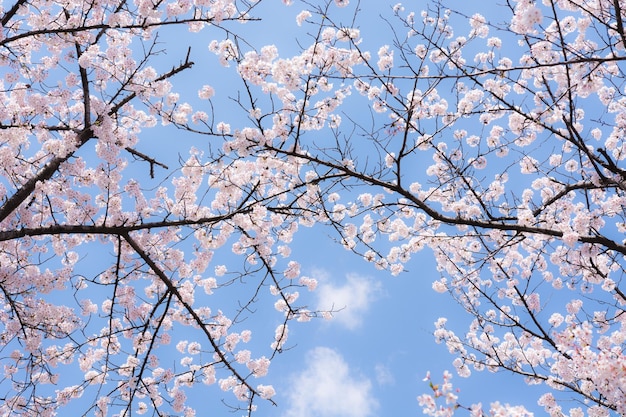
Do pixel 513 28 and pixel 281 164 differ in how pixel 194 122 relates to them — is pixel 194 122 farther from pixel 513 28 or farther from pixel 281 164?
pixel 513 28

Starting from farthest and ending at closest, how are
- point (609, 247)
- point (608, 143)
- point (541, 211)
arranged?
point (608, 143) → point (541, 211) → point (609, 247)

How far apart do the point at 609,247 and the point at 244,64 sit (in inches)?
176

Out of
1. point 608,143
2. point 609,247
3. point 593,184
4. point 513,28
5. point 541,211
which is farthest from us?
point 608,143

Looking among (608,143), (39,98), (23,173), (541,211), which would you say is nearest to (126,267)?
(23,173)

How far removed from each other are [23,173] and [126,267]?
234 cm

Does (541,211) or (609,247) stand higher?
(541,211)

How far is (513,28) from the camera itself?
16.5ft

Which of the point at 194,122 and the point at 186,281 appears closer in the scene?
the point at 194,122

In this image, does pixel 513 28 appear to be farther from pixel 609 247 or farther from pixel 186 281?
pixel 186 281

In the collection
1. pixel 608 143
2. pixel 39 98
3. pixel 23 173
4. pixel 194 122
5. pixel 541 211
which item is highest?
pixel 608 143

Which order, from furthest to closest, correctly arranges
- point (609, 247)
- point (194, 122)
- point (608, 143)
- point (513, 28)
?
point (608, 143) → point (194, 122) → point (513, 28) → point (609, 247)

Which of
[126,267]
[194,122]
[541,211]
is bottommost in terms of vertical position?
[126,267]

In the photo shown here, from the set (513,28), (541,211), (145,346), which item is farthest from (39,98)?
(541,211)

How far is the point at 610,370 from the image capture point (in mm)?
4039
